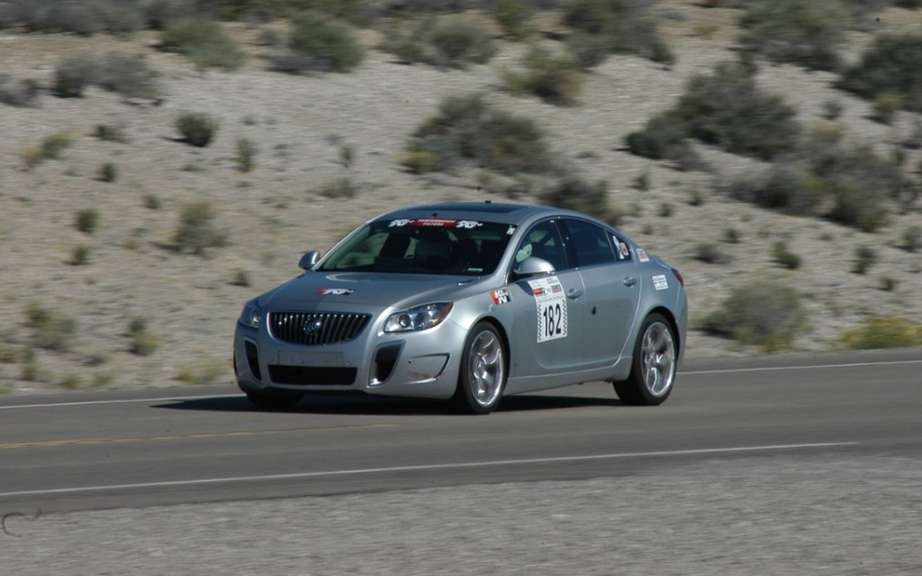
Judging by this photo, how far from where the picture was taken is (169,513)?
975 cm

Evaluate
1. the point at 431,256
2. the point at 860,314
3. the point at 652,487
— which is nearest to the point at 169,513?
the point at 652,487

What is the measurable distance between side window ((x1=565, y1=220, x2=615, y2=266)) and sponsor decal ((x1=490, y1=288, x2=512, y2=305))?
44.8 inches

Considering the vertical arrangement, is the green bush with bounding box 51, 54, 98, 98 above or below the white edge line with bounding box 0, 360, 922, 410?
above

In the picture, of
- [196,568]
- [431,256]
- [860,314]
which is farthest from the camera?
[860,314]

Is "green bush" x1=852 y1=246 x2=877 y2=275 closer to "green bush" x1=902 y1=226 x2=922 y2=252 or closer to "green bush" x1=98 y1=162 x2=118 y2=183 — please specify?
"green bush" x1=902 y1=226 x2=922 y2=252

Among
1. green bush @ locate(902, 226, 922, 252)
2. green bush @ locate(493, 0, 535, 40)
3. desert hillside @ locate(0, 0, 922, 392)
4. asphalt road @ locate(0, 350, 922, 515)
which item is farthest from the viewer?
green bush @ locate(493, 0, 535, 40)

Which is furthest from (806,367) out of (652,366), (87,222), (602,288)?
(87,222)

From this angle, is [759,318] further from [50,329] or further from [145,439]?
[145,439]

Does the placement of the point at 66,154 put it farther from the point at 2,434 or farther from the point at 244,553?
the point at 244,553

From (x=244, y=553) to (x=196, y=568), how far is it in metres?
0.37

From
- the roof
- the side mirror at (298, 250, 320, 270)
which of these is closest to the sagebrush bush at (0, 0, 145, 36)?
the roof

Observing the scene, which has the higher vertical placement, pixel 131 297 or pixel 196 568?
pixel 196 568

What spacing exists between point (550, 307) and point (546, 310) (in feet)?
0.22

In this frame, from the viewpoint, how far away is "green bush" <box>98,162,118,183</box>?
92.8 ft
